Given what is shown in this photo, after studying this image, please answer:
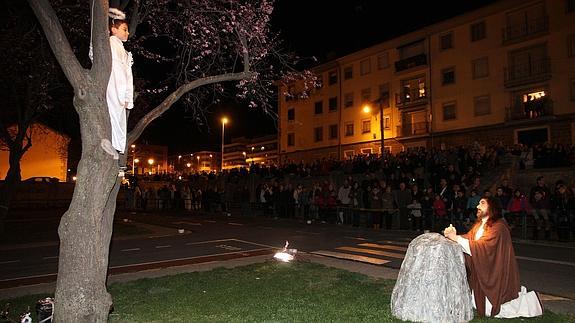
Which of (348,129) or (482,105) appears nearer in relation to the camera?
(482,105)

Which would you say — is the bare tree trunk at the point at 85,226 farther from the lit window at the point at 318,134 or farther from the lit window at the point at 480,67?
the lit window at the point at 318,134

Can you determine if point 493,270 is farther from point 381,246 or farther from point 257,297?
point 381,246

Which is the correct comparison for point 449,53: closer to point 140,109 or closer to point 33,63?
point 140,109

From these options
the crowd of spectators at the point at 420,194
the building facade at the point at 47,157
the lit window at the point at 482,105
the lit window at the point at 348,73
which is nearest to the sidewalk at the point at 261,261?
the crowd of spectators at the point at 420,194

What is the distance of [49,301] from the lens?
5.37 meters

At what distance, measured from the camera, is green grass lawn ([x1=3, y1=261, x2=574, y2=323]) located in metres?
6.03

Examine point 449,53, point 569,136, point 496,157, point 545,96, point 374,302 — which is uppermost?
point 449,53

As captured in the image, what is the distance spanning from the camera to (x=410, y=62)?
40344 millimetres

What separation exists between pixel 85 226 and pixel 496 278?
17.7 feet

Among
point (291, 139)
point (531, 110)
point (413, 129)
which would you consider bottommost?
point (413, 129)

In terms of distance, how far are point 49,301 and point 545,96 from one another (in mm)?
34599

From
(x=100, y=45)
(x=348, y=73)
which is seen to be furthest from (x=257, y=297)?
(x=348, y=73)

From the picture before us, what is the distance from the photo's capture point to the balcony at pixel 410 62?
39469 millimetres

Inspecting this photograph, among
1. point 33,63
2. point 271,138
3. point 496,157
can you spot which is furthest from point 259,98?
point 271,138
